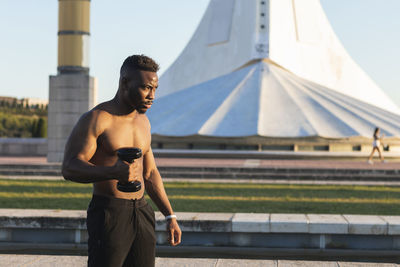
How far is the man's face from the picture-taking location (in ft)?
8.32

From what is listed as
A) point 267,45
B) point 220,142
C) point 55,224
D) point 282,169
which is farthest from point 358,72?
point 55,224

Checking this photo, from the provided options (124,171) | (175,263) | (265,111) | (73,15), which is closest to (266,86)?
(265,111)

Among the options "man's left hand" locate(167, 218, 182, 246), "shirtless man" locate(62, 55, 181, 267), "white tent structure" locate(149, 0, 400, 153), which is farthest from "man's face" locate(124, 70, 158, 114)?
"white tent structure" locate(149, 0, 400, 153)

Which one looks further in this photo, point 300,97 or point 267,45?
point 267,45

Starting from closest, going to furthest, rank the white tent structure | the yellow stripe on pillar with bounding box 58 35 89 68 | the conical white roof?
1. the yellow stripe on pillar with bounding box 58 35 89 68
2. the conical white roof
3. the white tent structure

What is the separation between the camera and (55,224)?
6.42m

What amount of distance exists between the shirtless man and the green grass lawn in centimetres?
535

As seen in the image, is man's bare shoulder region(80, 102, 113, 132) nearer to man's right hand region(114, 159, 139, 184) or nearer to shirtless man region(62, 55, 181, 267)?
shirtless man region(62, 55, 181, 267)

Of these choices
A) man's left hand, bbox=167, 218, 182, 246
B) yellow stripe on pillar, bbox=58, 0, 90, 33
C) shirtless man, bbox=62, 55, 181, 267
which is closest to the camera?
shirtless man, bbox=62, 55, 181, 267

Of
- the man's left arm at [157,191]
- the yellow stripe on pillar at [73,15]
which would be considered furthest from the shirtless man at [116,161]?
the yellow stripe on pillar at [73,15]

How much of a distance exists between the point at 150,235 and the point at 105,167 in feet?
1.58

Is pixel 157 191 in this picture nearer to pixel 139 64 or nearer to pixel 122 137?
pixel 122 137

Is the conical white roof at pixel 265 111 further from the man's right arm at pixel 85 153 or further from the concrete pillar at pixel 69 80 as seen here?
the man's right arm at pixel 85 153

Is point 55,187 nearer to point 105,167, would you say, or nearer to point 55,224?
point 55,224
